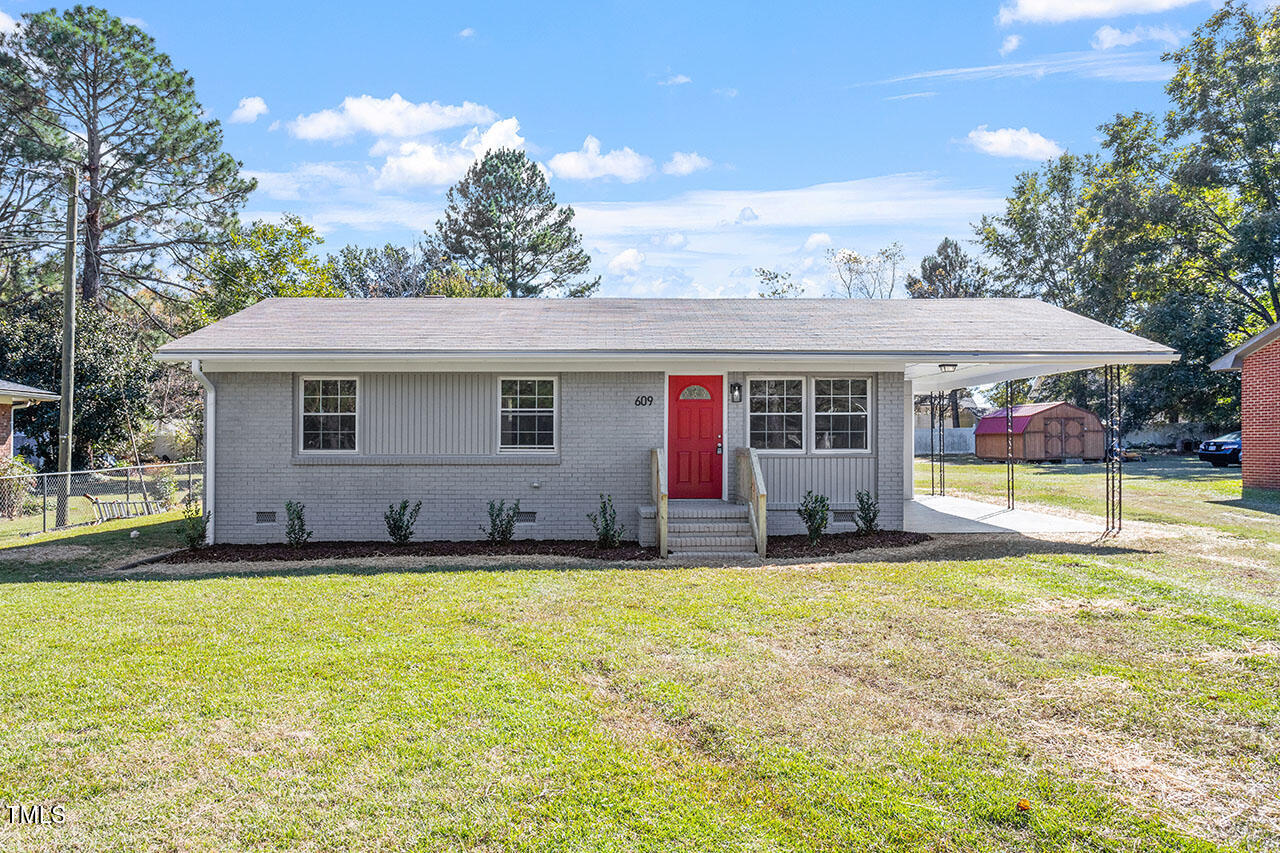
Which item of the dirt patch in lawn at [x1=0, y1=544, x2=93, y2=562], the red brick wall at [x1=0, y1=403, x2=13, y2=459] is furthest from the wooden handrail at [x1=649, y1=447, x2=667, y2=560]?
the red brick wall at [x1=0, y1=403, x2=13, y2=459]

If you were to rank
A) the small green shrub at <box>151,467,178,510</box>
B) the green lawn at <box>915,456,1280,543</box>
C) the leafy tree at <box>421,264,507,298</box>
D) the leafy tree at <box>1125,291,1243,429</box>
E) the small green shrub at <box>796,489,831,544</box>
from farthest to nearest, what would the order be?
the leafy tree at <box>421,264,507,298</box>
the leafy tree at <box>1125,291,1243,429</box>
the small green shrub at <box>151,467,178,510</box>
the green lawn at <box>915,456,1280,543</box>
the small green shrub at <box>796,489,831,544</box>

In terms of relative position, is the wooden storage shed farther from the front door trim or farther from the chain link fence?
the chain link fence

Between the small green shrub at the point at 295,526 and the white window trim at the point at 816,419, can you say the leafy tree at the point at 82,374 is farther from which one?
the white window trim at the point at 816,419

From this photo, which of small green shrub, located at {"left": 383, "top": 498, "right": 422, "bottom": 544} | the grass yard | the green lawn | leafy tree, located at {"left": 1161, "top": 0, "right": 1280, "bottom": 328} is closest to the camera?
the grass yard

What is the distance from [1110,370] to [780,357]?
17.8 feet

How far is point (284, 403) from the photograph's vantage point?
35.8ft

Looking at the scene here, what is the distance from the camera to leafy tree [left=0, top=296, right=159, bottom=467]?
2241cm

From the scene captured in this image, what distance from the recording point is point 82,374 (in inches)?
880

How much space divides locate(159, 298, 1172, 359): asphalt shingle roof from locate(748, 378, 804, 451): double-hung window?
0.70m

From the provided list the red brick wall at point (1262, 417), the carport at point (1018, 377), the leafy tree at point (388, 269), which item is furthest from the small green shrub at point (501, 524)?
the leafy tree at point (388, 269)

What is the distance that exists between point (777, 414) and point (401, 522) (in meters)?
5.67

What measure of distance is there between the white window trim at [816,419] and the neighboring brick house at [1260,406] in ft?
40.1

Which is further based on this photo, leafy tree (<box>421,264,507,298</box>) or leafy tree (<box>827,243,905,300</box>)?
leafy tree (<box>827,243,905,300</box>)

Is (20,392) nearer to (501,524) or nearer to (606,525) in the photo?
(501,524)
